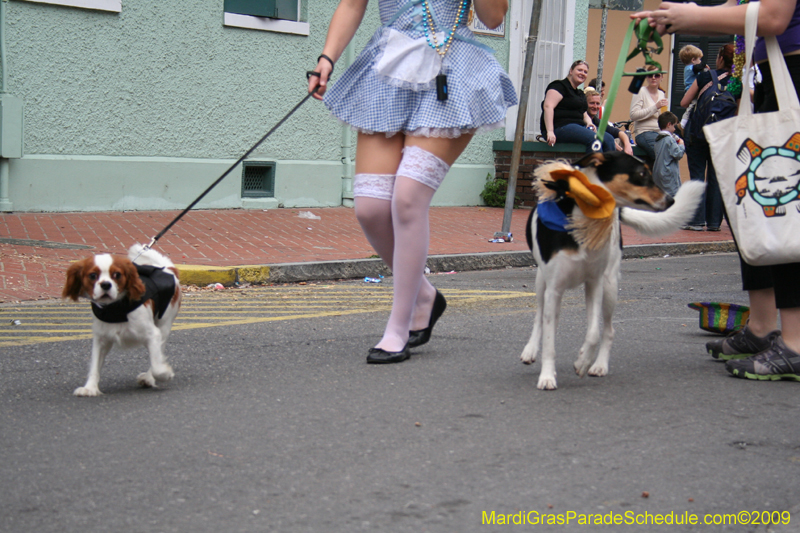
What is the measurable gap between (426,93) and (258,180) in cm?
813

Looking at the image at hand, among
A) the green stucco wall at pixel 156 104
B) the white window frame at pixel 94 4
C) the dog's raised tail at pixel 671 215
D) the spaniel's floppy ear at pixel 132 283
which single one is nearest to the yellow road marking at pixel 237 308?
the spaniel's floppy ear at pixel 132 283

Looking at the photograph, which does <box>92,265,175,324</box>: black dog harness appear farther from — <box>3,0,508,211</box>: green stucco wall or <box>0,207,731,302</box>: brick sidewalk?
<box>3,0,508,211</box>: green stucco wall

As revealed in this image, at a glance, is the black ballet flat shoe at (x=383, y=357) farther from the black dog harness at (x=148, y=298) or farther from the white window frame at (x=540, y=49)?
the white window frame at (x=540, y=49)

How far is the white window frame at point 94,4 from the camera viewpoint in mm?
10109

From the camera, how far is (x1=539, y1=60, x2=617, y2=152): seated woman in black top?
12.9 metres

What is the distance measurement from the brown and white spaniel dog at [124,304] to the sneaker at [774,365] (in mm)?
2427

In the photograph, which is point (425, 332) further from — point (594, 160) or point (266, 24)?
point (266, 24)

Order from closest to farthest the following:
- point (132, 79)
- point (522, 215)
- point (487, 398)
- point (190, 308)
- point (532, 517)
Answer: point (532, 517) → point (487, 398) → point (190, 308) → point (132, 79) → point (522, 215)

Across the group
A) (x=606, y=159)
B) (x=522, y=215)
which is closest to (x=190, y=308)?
(x=606, y=159)

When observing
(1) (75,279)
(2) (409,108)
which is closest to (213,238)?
(2) (409,108)

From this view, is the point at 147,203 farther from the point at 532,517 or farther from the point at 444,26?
the point at 532,517

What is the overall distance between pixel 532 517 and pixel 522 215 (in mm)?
10815

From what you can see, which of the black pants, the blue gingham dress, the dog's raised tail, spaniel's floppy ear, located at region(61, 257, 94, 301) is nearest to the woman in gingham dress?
the blue gingham dress

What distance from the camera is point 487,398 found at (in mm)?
3643
